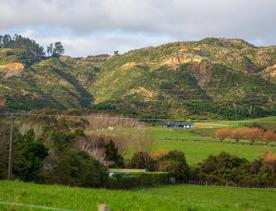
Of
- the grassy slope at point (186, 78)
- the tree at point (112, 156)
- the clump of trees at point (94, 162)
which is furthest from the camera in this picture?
the grassy slope at point (186, 78)

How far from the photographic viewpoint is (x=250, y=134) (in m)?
76.1

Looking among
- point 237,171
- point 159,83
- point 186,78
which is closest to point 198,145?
point 237,171

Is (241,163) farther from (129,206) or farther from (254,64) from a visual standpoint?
(254,64)

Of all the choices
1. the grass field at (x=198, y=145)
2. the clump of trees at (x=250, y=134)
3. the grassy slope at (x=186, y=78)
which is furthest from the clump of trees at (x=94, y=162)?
the grassy slope at (x=186, y=78)

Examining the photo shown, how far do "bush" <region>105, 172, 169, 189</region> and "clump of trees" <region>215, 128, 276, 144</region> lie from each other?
65.1 ft

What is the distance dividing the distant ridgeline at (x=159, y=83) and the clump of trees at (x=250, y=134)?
3.30m

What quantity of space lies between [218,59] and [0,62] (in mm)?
71863

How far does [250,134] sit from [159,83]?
6623 cm

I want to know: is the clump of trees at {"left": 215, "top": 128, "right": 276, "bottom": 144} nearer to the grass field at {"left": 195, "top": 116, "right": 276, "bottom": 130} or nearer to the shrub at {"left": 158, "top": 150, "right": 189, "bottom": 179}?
the grass field at {"left": 195, "top": 116, "right": 276, "bottom": 130}

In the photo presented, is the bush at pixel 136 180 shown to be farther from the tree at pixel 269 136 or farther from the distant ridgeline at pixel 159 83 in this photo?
the tree at pixel 269 136

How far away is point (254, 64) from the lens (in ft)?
597

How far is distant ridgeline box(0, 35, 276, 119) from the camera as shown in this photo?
314 feet

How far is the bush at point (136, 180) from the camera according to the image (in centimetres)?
4509

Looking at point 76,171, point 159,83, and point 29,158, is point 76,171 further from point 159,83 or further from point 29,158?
point 159,83
